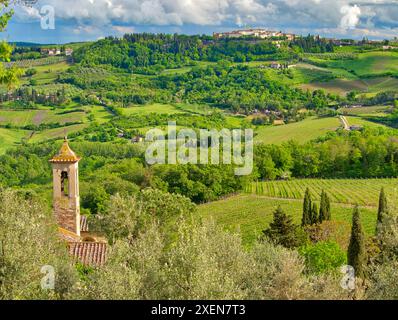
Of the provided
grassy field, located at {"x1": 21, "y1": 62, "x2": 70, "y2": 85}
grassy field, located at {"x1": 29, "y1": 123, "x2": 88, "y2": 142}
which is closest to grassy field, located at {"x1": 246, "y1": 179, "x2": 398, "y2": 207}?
grassy field, located at {"x1": 29, "y1": 123, "x2": 88, "y2": 142}

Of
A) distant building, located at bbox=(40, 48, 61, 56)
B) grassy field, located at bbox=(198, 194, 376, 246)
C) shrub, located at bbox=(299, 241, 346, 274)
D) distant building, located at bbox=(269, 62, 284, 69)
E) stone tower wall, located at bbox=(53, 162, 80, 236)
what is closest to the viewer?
shrub, located at bbox=(299, 241, 346, 274)

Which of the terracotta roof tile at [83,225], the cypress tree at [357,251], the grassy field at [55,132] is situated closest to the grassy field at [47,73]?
the grassy field at [55,132]

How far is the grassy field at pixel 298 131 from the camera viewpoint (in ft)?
280

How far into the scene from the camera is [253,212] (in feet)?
154

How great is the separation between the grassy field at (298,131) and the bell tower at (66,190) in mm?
59632

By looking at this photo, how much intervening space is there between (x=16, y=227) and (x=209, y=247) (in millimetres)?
4954

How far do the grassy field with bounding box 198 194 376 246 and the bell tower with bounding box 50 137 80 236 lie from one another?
1284 cm

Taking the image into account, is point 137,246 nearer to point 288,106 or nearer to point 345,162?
point 345,162

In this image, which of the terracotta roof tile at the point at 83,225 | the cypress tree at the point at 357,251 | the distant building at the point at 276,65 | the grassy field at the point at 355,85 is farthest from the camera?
the distant building at the point at 276,65

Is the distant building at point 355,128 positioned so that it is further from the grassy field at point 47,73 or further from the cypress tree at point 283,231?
the grassy field at point 47,73

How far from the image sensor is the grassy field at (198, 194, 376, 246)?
39.6m

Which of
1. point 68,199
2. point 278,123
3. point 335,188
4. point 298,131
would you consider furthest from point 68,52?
point 68,199

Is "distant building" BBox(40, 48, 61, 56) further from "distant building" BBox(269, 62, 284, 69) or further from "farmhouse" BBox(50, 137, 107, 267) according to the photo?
"farmhouse" BBox(50, 137, 107, 267)

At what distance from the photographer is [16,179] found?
71.6m
